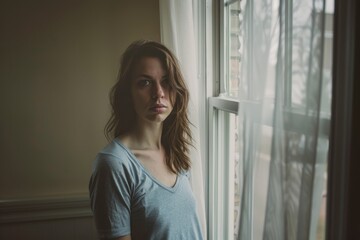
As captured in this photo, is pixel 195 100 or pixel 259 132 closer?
pixel 259 132

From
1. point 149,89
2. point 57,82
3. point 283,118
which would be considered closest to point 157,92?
point 149,89

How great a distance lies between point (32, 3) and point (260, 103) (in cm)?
122

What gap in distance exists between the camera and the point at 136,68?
1.11 meters

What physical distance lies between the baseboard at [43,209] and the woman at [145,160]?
0.60 m

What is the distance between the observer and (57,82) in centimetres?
166

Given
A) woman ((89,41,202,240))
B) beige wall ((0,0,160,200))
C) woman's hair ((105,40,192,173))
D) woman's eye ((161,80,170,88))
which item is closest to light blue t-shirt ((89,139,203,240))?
woman ((89,41,202,240))

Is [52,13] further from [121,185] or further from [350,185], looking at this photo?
[350,185]

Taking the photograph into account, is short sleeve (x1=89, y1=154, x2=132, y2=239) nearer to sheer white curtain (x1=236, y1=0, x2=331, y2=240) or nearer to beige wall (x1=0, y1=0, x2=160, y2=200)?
sheer white curtain (x1=236, y1=0, x2=331, y2=240)

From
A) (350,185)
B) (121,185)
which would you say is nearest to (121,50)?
(121,185)

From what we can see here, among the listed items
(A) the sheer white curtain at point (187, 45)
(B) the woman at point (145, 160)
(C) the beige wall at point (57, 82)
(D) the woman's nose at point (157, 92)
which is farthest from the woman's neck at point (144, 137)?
(C) the beige wall at point (57, 82)

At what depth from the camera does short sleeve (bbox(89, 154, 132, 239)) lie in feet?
3.30

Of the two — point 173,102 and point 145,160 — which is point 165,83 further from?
point 145,160

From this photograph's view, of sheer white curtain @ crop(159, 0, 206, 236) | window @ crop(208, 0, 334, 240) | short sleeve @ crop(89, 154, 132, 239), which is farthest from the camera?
sheer white curtain @ crop(159, 0, 206, 236)

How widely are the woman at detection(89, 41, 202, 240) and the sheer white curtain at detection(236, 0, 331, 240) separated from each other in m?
0.28
